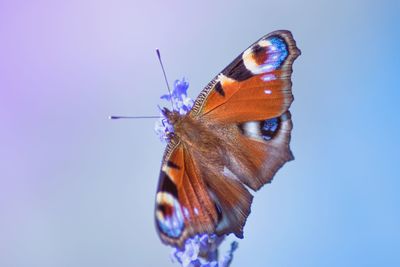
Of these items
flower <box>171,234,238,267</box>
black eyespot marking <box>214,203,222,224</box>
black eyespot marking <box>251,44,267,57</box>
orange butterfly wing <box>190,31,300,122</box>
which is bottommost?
flower <box>171,234,238,267</box>

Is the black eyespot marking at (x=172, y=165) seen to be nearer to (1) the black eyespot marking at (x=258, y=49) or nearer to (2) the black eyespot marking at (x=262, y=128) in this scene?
(2) the black eyespot marking at (x=262, y=128)

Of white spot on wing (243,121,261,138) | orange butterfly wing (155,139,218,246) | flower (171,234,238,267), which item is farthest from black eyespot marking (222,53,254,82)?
flower (171,234,238,267)

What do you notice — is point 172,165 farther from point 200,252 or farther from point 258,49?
point 258,49

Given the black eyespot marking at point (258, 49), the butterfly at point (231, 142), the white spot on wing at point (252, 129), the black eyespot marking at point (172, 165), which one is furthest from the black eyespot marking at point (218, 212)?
the black eyespot marking at point (258, 49)

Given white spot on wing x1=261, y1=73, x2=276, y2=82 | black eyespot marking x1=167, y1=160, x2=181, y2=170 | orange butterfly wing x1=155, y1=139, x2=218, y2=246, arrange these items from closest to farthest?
orange butterfly wing x1=155, y1=139, x2=218, y2=246 < black eyespot marking x1=167, y1=160, x2=181, y2=170 < white spot on wing x1=261, y1=73, x2=276, y2=82

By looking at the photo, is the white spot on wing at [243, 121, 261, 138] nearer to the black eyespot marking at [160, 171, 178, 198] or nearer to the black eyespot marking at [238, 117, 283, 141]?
the black eyespot marking at [238, 117, 283, 141]

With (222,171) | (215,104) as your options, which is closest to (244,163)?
(222,171)

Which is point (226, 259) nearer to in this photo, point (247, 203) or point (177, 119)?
point (247, 203)

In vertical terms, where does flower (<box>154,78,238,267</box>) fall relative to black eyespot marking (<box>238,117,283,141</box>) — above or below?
below
